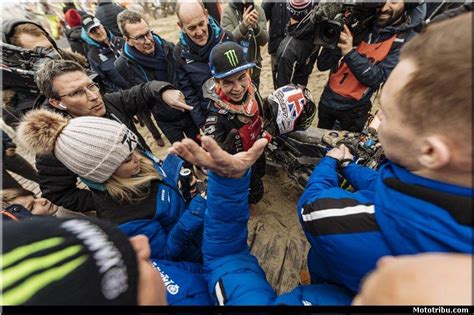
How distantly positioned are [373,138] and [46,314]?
6.19ft

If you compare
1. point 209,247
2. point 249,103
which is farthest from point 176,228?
point 249,103

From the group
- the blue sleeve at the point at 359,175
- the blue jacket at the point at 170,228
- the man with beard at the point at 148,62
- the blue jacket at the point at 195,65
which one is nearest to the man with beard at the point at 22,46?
the man with beard at the point at 148,62

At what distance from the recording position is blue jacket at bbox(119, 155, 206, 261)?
1.42 meters

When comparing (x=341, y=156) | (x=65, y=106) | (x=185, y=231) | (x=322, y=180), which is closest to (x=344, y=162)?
(x=341, y=156)

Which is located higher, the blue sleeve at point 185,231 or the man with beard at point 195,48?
the man with beard at point 195,48

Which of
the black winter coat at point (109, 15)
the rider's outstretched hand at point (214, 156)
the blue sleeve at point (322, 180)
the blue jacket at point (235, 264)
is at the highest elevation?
the black winter coat at point (109, 15)

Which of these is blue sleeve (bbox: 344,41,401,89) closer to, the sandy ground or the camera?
the sandy ground

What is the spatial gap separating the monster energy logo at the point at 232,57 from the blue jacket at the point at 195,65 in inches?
35.8

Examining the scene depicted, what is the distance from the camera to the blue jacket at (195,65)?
9.27 feet

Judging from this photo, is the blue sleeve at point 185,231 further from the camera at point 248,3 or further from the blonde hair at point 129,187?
the camera at point 248,3

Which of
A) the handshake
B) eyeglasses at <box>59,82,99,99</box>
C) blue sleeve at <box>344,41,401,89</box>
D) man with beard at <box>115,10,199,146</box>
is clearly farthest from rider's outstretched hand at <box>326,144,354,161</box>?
man with beard at <box>115,10,199,146</box>

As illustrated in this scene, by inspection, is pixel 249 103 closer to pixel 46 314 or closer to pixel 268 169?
pixel 268 169

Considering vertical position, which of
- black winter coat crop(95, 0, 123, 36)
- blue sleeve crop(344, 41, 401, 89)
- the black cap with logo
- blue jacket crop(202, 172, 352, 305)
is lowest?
blue jacket crop(202, 172, 352, 305)

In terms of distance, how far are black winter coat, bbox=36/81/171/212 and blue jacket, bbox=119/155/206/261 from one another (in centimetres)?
85
